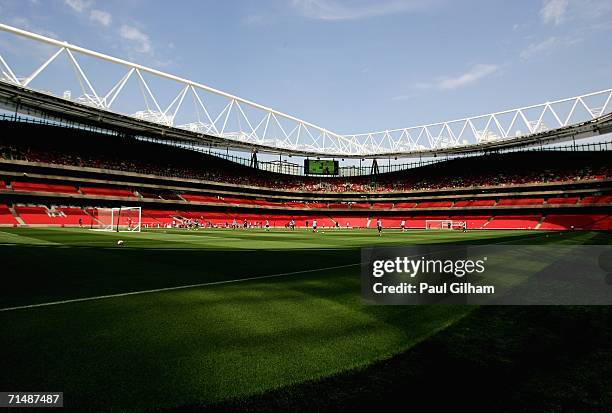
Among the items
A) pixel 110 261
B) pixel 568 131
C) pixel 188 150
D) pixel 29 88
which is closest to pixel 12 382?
pixel 110 261

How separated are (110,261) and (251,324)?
8.82 metres

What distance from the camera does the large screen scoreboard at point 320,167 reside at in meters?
89.5

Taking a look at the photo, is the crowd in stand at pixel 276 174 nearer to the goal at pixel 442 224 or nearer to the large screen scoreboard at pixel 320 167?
the large screen scoreboard at pixel 320 167

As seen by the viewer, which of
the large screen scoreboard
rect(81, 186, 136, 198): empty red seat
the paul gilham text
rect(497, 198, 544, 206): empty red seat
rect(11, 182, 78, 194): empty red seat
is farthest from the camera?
the large screen scoreboard

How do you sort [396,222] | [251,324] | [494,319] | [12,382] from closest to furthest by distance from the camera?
[12,382] → [251,324] → [494,319] → [396,222]

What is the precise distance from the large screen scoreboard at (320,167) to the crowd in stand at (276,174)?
6464 millimetres

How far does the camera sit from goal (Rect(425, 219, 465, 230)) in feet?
220

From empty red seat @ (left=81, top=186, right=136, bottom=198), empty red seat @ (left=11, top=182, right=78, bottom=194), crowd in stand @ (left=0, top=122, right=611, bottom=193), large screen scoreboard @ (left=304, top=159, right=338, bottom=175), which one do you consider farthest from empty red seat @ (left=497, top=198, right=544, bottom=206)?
empty red seat @ (left=11, top=182, right=78, bottom=194)

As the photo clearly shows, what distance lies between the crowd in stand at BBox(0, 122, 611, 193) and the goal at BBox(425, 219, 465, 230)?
47.7 feet

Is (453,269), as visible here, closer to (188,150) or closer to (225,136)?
(225,136)

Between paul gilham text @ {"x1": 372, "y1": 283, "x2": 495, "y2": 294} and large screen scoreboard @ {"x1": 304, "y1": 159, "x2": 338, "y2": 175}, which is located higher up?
large screen scoreboard @ {"x1": 304, "y1": 159, "x2": 338, "y2": 175}

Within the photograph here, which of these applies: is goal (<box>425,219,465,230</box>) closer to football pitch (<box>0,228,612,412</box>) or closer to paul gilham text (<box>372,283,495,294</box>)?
paul gilham text (<box>372,283,495,294</box>)

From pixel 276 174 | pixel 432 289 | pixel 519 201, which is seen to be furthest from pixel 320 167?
pixel 432 289

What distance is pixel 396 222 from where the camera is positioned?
7544 cm
